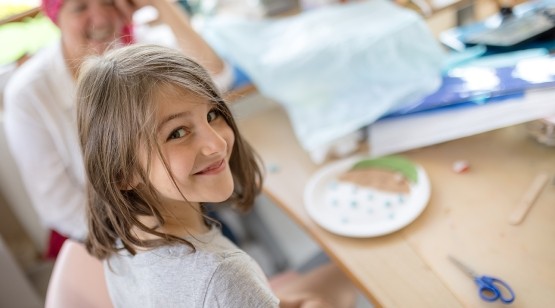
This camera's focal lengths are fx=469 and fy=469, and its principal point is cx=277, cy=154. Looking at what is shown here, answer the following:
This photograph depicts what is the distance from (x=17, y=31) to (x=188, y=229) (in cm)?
114

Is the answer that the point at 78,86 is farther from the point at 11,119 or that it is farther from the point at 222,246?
the point at 11,119

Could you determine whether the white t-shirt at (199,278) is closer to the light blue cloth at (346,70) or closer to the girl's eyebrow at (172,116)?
the girl's eyebrow at (172,116)

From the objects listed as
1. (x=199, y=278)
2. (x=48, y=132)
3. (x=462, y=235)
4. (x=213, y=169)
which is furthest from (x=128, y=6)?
(x=462, y=235)

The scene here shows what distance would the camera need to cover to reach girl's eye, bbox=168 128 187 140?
599mm

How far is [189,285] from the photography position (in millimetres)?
618

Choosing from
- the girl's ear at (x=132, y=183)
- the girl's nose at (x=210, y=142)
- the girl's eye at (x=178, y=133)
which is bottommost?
the girl's ear at (x=132, y=183)

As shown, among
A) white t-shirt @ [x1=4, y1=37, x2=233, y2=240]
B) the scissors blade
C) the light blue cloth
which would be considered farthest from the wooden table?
white t-shirt @ [x1=4, y1=37, x2=233, y2=240]

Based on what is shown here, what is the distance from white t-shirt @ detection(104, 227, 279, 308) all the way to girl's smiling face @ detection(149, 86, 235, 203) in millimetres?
Result: 75

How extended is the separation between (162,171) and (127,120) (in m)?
0.08

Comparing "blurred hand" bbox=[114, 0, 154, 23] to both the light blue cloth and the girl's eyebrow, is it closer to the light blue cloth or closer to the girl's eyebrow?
the light blue cloth

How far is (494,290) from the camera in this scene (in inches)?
25.4

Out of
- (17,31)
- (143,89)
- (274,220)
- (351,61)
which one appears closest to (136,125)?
(143,89)

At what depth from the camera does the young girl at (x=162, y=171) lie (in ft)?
1.92

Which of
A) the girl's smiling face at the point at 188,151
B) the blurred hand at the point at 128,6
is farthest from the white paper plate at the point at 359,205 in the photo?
the blurred hand at the point at 128,6
